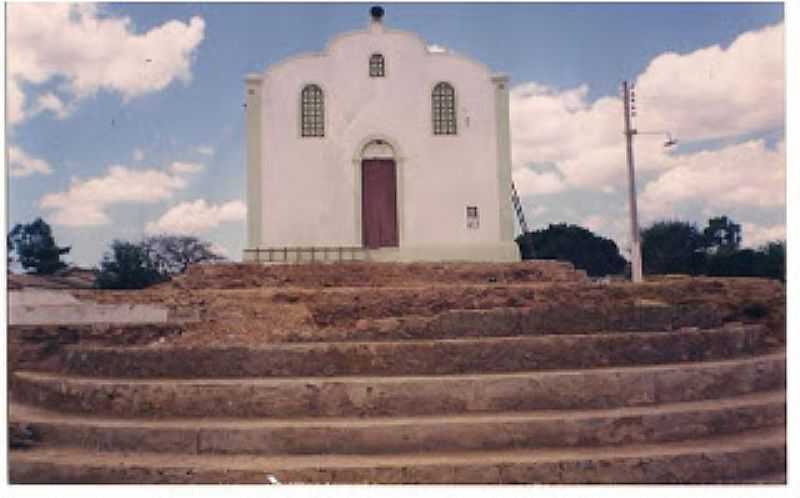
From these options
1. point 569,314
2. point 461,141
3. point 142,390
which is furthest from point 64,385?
point 461,141

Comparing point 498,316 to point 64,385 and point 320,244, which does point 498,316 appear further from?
point 320,244

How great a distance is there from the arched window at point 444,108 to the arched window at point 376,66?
139 cm

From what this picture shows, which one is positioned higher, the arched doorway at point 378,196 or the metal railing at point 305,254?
the arched doorway at point 378,196

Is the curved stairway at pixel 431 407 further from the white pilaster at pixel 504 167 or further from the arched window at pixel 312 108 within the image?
the arched window at pixel 312 108

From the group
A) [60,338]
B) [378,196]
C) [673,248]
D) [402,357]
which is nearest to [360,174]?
[378,196]

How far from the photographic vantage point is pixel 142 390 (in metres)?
10.2

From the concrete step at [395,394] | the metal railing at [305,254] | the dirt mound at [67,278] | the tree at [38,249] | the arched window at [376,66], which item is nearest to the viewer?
the concrete step at [395,394]

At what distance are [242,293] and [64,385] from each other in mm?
3920

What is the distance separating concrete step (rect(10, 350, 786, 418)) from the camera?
9.88 m

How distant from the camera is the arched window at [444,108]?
19.7 meters

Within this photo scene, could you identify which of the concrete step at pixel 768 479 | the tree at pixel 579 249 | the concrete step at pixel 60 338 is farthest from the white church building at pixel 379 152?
the tree at pixel 579 249

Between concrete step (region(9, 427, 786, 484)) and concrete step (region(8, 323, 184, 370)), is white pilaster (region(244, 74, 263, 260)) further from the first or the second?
concrete step (region(9, 427, 786, 484))

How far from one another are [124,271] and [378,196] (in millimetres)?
12079

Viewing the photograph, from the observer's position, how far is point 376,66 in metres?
19.7
